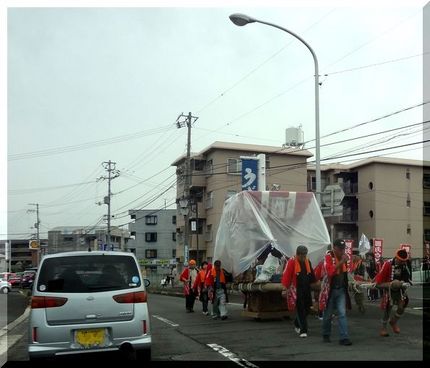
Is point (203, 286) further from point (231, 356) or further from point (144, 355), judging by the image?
point (144, 355)

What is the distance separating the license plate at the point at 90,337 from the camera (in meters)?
7.23

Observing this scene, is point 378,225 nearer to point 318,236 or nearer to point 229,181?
point 229,181

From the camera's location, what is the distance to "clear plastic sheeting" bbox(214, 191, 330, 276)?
42.9ft

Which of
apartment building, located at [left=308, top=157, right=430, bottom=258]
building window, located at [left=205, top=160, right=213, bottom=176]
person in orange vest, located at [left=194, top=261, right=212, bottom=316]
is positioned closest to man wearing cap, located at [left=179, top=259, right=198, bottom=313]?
person in orange vest, located at [left=194, top=261, right=212, bottom=316]

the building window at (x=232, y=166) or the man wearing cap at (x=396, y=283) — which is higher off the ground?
the building window at (x=232, y=166)

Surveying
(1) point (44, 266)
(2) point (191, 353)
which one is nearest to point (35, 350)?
(1) point (44, 266)

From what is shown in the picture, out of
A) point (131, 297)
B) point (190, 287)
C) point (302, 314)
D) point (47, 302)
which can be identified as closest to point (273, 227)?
point (302, 314)

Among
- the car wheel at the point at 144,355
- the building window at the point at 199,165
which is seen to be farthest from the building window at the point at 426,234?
the car wheel at the point at 144,355

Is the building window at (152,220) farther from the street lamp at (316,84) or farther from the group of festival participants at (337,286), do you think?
the group of festival participants at (337,286)

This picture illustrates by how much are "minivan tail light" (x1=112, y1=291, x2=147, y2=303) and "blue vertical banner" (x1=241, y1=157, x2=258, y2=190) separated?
15.9m

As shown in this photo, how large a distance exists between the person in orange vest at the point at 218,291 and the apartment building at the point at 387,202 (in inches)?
1353

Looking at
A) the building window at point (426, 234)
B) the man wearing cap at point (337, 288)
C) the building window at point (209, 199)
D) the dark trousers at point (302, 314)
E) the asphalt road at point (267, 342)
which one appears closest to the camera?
the asphalt road at point (267, 342)

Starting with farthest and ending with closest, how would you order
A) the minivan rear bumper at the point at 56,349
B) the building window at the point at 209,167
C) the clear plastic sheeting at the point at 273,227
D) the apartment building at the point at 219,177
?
the building window at the point at 209,167, the apartment building at the point at 219,177, the clear plastic sheeting at the point at 273,227, the minivan rear bumper at the point at 56,349

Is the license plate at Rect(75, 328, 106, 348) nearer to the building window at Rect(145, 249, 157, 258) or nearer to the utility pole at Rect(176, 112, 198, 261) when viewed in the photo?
the utility pole at Rect(176, 112, 198, 261)
